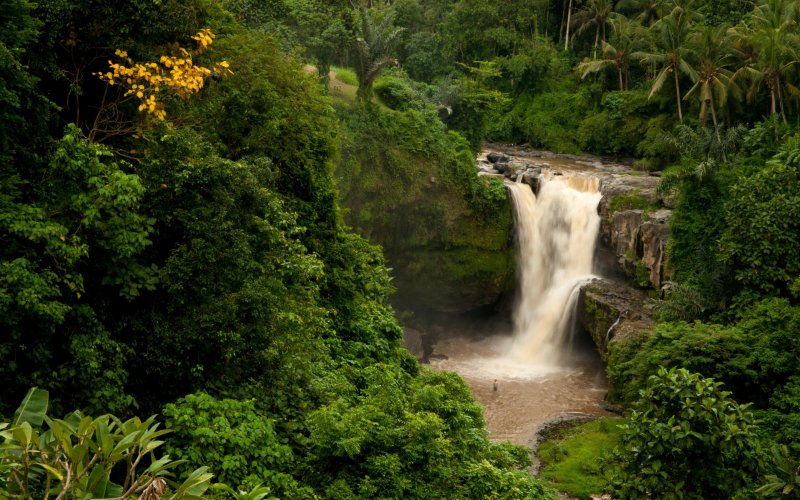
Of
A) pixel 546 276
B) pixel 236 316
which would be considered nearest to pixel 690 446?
pixel 236 316

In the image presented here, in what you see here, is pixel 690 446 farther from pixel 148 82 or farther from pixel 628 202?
pixel 628 202

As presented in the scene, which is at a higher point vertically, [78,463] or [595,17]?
[595,17]

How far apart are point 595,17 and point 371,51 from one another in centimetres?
1805

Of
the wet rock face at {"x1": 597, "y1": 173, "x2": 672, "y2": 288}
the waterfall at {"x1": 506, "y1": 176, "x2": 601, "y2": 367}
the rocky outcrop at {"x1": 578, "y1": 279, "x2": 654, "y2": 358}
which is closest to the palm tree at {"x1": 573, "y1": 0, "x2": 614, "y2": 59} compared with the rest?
the waterfall at {"x1": 506, "y1": 176, "x2": 601, "y2": 367}

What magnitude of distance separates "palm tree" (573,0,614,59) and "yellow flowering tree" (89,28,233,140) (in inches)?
1157

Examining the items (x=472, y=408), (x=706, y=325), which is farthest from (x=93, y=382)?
(x=706, y=325)

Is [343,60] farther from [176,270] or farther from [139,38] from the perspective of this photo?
[176,270]

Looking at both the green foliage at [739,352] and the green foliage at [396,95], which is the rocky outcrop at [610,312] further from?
the green foliage at [396,95]

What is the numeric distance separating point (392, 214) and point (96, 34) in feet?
45.4

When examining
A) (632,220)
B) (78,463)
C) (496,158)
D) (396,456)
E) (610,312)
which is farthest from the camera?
(496,158)

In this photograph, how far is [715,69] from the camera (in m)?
24.7

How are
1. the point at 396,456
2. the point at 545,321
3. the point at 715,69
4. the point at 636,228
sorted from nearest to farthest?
1. the point at 396,456
2. the point at 636,228
3. the point at 545,321
4. the point at 715,69

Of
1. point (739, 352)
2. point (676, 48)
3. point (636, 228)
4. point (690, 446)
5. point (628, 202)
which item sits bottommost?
point (739, 352)

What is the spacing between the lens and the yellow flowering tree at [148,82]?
341 inches
